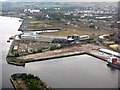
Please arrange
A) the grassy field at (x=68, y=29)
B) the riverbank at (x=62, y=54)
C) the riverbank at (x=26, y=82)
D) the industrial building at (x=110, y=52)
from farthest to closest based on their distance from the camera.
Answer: the grassy field at (x=68, y=29), the industrial building at (x=110, y=52), the riverbank at (x=62, y=54), the riverbank at (x=26, y=82)

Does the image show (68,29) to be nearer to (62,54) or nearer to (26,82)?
(62,54)

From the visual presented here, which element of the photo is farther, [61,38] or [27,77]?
[61,38]

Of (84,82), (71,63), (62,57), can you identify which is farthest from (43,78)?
(62,57)

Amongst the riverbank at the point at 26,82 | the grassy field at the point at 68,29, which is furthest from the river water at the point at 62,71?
the grassy field at the point at 68,29

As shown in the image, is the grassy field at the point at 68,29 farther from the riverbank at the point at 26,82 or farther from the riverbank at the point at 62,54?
the riverbank at the point at 26,82

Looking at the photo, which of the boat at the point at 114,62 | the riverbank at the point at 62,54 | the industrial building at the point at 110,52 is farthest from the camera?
the industrial building at the point at 110,52

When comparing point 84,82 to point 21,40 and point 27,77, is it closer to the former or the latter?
point 27,77

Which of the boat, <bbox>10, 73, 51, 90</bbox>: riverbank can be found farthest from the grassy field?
<bbox>10, 73, 51, 90</bbox>: riverbank

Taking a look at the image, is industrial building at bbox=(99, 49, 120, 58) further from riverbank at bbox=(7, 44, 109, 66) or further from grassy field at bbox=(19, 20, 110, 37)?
grassy field at bbox=(19, 20, 110, 37)

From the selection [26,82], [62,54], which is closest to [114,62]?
[62,54]
